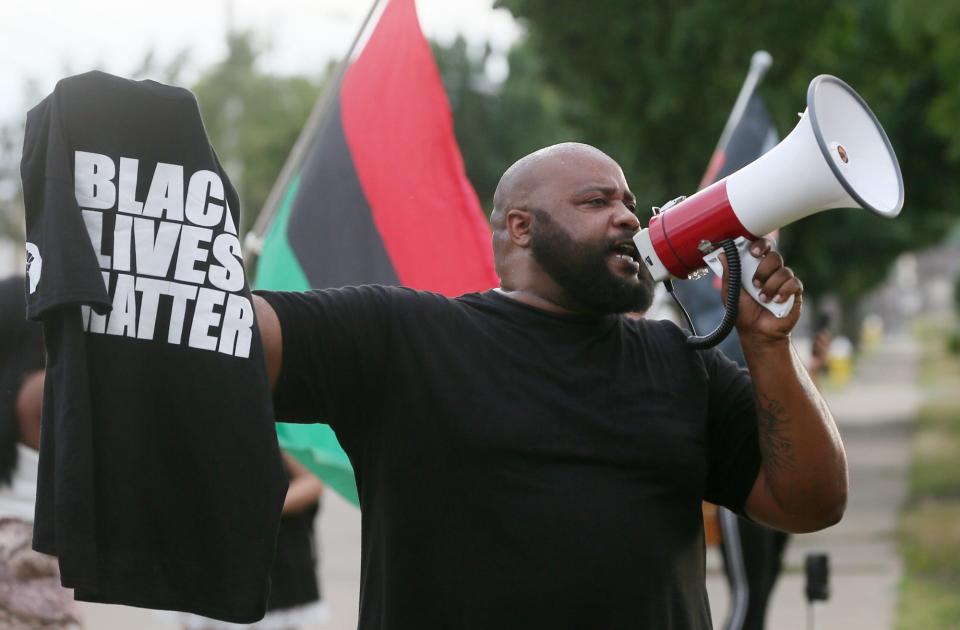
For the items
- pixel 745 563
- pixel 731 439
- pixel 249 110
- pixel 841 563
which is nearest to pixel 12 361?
pixel 731 439

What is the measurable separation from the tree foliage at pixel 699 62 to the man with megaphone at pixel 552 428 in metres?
8.65

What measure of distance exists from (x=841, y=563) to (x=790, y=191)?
29.1 feet

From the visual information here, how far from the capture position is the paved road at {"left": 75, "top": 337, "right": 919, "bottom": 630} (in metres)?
8.59

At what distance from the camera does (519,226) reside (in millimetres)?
2875

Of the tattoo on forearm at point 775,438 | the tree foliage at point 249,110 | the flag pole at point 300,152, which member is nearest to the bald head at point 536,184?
the tattoo on forearm at point 775,438

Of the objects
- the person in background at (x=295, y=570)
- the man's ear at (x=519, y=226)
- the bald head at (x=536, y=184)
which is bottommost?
the person in background at (x=295, y=570)

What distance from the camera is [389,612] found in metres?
2.61

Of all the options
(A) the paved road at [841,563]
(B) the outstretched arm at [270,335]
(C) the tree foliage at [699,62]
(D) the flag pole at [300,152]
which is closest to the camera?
(B) the outstretched arm at [270,335]

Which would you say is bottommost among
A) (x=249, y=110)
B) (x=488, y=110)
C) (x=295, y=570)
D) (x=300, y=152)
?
(x=295, y=570)

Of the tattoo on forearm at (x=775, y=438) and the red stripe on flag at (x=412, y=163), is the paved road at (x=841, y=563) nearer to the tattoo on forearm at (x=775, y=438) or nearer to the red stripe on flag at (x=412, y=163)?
the red stripe on flag at (x=412, y=163)

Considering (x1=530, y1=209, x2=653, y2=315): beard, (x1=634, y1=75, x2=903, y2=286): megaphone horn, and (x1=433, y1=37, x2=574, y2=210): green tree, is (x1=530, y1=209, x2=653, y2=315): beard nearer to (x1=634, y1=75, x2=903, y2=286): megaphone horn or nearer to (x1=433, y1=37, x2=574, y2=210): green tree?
(x1=634, y1=75, x2=903, y2=286): megaphone horn

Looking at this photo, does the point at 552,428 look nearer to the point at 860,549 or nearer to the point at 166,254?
the point at 166,254

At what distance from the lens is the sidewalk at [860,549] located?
8835 millimetres

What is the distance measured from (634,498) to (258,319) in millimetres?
761
